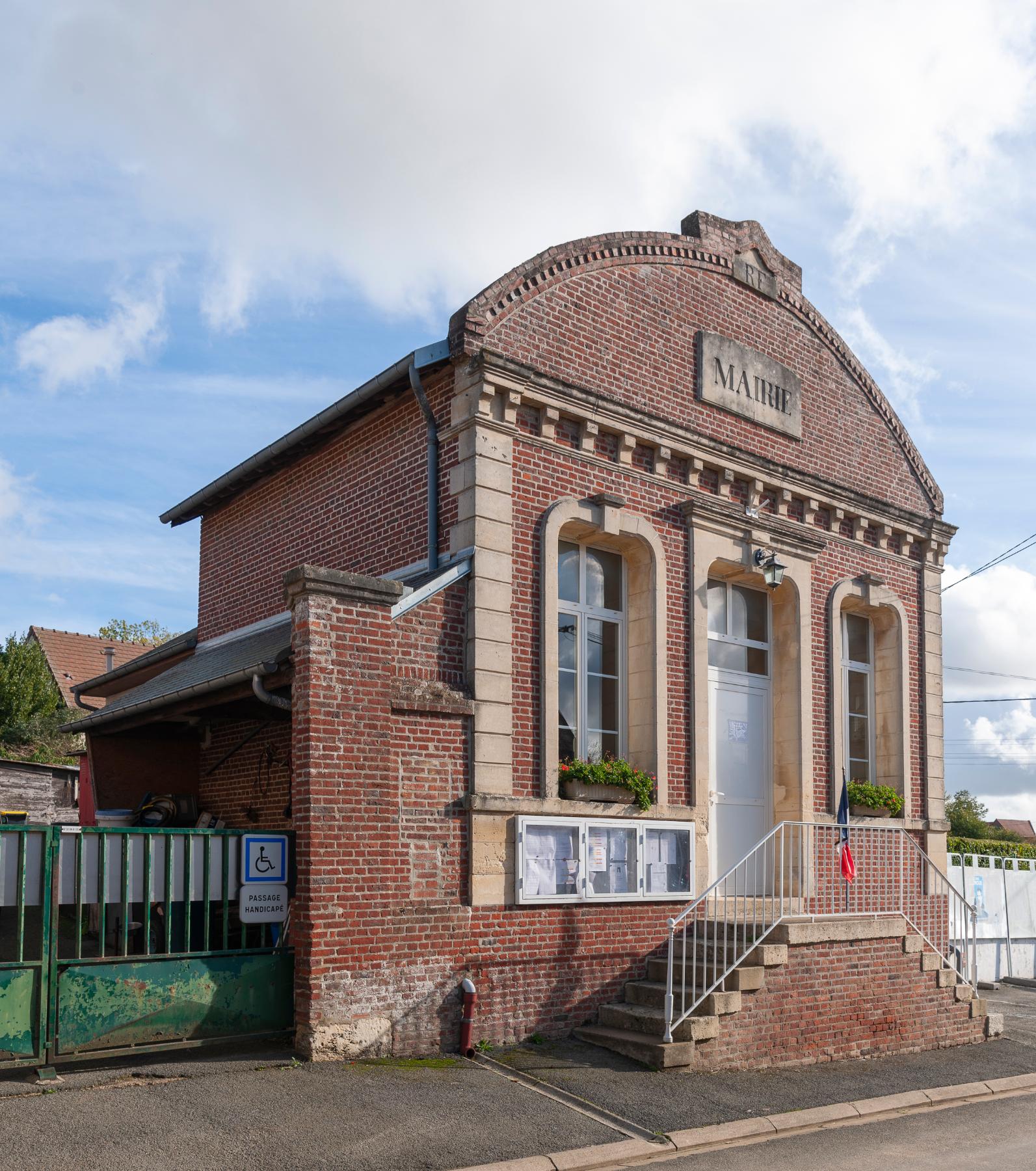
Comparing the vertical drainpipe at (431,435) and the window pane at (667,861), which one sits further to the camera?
the window pane at (667,861)

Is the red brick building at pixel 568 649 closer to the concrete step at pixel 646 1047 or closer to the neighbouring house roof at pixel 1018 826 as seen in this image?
the concrete step at pixel 646 1047

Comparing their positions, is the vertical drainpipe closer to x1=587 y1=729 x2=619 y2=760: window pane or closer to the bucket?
x1=587 y1=729 x2=619 y2=760: window pane

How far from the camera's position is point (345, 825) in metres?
8.70

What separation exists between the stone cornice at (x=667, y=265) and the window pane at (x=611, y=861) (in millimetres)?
4258

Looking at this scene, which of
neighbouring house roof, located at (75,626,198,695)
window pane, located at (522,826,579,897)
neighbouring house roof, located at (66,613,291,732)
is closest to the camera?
window pane, located at (522,826,579,897)

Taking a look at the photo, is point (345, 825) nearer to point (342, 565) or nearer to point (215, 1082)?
point (215, 1082)

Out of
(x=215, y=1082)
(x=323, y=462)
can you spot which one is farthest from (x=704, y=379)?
(x=215, y=1082)

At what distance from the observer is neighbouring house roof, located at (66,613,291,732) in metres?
9.92

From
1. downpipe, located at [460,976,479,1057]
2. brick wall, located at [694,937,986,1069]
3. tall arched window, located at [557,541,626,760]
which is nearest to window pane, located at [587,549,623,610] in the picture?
tall arched window, located at [557,541,626,760]

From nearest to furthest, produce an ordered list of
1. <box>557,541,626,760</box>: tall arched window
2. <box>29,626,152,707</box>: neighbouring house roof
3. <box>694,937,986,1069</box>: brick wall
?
1. <box>694,937,986,1069</box>: brick wall
2. <box>557,541,626,760</box>: tall arched window
3. <box>29,626,152,707</box>: neighbouring house roof

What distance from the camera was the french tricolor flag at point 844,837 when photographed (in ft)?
36.4

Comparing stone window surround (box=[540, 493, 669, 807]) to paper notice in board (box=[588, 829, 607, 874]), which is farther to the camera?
stone window surround (box=[540, 493, 669, 807])

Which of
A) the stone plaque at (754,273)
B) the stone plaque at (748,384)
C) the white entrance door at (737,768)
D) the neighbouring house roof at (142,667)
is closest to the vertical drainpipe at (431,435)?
the stone plaque at (748,384)

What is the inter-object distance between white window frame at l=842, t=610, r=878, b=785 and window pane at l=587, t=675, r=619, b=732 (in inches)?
140
